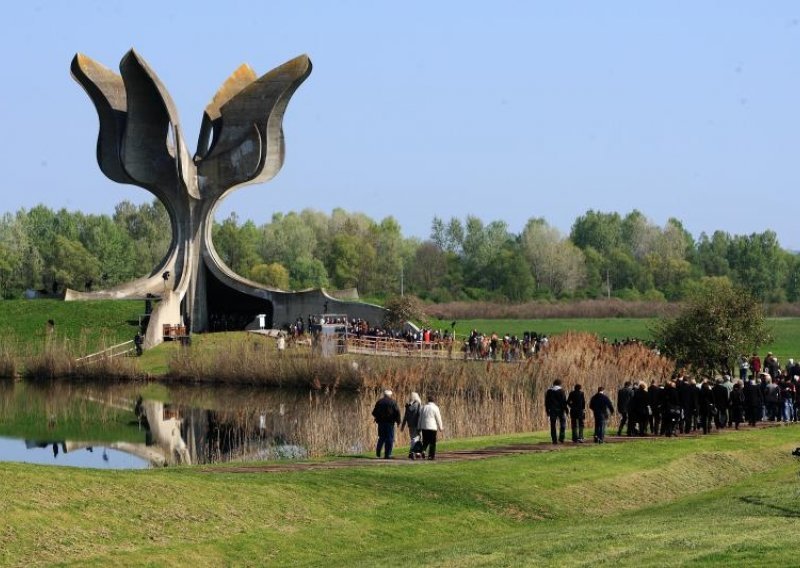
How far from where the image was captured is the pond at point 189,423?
26344mm

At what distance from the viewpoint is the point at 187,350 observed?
4581 centimetres

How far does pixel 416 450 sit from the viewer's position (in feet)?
70.4

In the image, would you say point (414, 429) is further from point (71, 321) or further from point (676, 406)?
point (71, 321)

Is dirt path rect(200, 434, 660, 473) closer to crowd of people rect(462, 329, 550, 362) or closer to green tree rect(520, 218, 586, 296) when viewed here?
crowd of people rect(462, 329, 550, 362)

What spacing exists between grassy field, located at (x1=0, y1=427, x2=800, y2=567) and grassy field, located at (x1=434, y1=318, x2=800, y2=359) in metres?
33.0

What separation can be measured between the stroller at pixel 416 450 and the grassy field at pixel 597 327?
31956mm

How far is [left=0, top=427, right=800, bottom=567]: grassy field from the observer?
544 inches

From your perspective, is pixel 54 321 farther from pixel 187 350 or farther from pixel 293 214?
pixel 293 214

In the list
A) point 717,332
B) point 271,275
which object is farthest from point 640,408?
point 271,275

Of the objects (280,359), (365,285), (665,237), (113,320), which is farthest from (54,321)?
(665,237)

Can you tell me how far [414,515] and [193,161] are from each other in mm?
36298

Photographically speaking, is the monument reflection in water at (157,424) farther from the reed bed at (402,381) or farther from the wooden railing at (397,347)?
the wooden railing at (397,347)

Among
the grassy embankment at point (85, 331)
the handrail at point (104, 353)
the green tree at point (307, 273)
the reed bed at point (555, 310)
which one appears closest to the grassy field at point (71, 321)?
the grassy embankment at point (85, 331)

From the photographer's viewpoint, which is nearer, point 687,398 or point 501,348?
point 687,398
